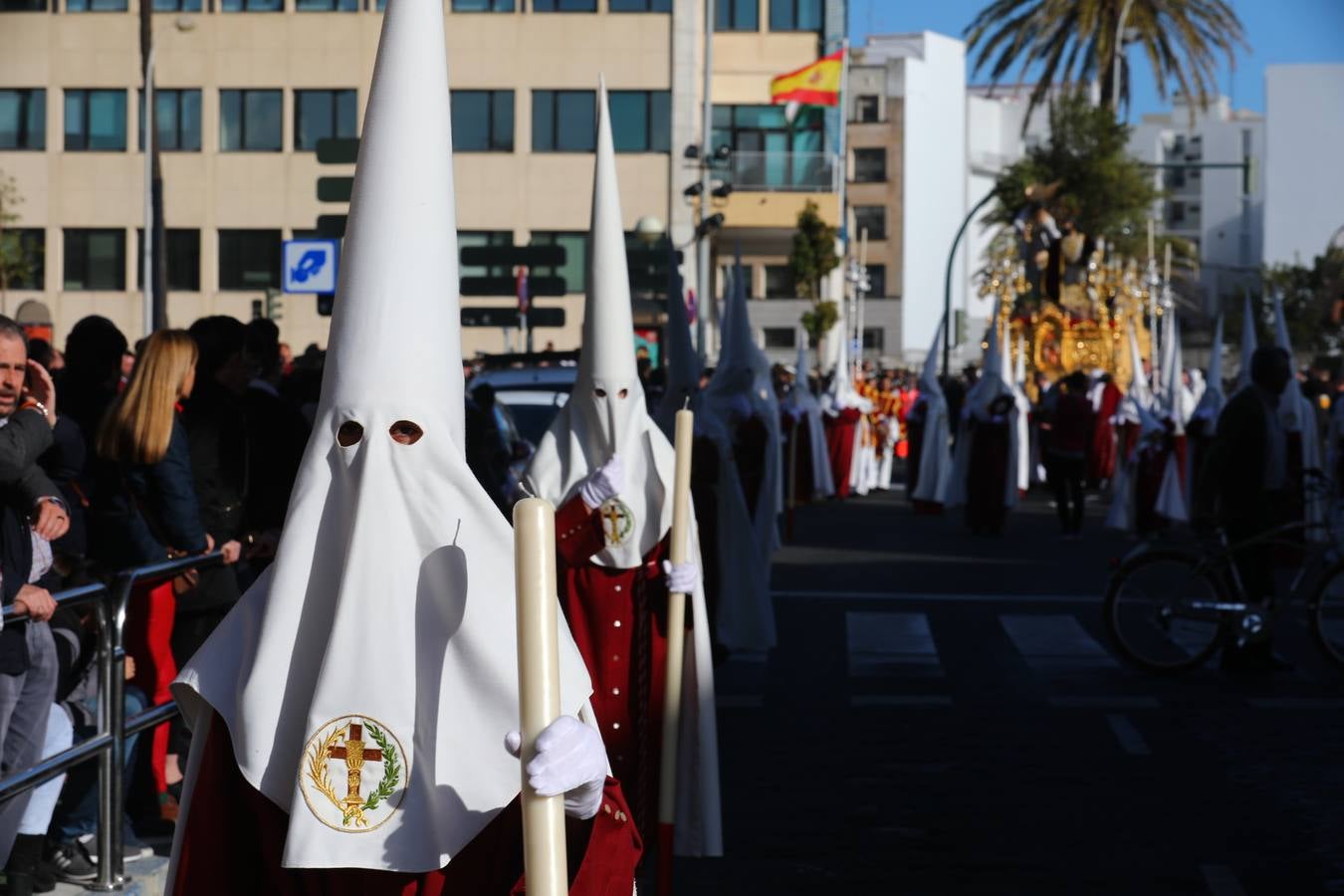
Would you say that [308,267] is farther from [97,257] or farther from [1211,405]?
[97,257]

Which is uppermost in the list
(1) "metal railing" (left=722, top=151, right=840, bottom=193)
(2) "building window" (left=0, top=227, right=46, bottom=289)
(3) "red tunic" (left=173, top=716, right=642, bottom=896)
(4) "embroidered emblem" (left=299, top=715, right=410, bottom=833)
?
(1) "metal railing" (left=722, top=151, right=840, bottom=193)

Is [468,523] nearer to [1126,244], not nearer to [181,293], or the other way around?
[181,293]

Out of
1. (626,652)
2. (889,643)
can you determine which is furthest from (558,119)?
(626,652)

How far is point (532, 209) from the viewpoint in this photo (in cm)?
5062

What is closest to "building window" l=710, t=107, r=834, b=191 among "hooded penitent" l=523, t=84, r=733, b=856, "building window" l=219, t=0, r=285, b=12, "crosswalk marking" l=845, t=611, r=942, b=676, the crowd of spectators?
"building window" l=219, t=0, r=285, b=12

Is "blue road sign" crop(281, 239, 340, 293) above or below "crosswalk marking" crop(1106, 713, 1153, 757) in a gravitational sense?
above

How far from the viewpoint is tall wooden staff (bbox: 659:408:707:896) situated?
6492mm

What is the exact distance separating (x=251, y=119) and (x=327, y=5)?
3.33 meters

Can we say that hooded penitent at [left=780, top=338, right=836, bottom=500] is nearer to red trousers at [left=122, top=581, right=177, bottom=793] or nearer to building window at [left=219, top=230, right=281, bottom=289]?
red trousers at [left=122, top=581, right=177, bottom=793]

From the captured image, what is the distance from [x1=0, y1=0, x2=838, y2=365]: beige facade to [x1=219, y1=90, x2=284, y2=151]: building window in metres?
0.19

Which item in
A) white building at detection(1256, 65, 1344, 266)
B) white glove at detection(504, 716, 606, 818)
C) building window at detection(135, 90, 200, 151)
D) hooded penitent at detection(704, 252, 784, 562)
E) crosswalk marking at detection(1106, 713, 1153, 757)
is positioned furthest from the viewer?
white building at detection(1256, 65, 1344, 266)

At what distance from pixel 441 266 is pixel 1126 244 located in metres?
65.9

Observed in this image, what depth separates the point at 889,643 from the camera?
13.6 metres

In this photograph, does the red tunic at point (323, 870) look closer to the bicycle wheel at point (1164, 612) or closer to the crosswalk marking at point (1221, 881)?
the crosswalk marking at point (1221, 881)
